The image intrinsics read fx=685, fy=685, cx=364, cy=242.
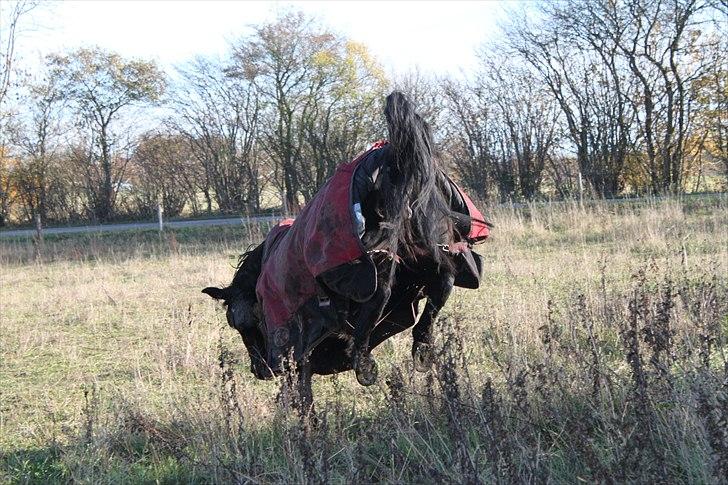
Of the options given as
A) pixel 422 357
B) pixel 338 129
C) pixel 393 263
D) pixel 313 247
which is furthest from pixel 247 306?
pixel 338 129

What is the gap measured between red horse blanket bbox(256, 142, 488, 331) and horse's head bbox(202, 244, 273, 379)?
45 centimetres

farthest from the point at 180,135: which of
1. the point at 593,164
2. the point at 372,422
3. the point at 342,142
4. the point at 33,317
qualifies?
the point at 372,422

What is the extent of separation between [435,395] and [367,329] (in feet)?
1.84

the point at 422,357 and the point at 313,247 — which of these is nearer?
the point at 313,247

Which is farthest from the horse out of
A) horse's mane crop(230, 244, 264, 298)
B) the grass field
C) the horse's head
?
horse's mane crop(230, 244, 264, 298)

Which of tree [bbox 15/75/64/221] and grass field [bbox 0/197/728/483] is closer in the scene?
grass field [bbox 0/197/728/483]

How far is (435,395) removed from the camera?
3672 mm

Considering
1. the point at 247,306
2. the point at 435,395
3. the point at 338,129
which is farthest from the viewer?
the point at 338,129

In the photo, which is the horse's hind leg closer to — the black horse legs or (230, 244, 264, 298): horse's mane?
the black horse legs

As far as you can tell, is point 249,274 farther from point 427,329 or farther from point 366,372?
point 427,329

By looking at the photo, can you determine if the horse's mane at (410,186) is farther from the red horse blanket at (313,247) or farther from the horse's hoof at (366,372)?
the horse's hoof at (366,372)

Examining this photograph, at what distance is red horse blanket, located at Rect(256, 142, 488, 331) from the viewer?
313 centimetres

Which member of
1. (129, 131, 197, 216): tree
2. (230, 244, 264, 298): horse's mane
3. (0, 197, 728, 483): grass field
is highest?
(129, 131, 197, 216): tree

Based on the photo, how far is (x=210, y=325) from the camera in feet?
24.3
